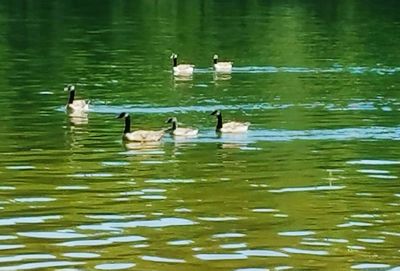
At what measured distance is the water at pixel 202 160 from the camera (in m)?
19.3

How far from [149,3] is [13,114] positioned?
240 ft

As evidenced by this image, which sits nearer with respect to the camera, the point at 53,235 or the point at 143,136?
the point at 53,235

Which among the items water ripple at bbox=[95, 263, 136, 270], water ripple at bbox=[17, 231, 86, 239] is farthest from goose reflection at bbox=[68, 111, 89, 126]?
water ripple at bbox=[95, 263, 136, 270]

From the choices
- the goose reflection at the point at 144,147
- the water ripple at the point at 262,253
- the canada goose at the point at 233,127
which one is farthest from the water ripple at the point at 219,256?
the canada goose at the point at 233,127

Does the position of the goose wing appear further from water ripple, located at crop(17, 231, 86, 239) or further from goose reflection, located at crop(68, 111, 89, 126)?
water ripple, located at crop(17, 231, 86, 239)

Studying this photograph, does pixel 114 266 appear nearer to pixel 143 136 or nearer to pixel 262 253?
pixel 262 253

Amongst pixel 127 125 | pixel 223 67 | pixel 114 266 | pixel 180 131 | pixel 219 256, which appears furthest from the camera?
pixel 223 67

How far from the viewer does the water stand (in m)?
19.3

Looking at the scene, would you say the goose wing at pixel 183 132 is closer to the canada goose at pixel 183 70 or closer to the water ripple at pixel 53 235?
the water ripple at pixel 53 235

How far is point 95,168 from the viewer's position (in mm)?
28219

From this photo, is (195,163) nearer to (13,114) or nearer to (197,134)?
(197,134)

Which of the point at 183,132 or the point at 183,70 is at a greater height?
the point at 183,70

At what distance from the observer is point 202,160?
98.0 feet

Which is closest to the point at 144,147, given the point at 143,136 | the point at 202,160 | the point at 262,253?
the point at 143,136
